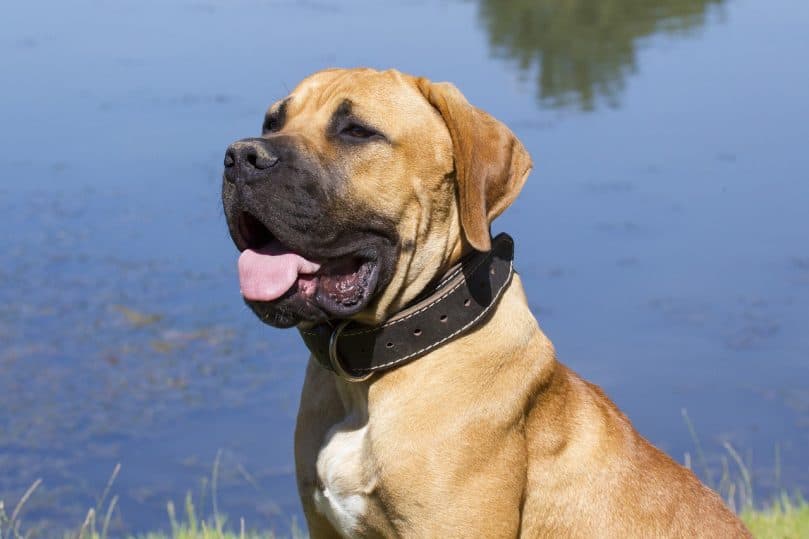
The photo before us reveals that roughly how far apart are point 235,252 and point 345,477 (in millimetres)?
6540

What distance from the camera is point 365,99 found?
3947mm

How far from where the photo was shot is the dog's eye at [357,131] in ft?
12.8

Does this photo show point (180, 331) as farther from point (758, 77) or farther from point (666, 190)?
point (758, 77)

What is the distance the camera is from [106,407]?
8.91 metres

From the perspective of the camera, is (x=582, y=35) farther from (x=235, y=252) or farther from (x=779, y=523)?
(x=779, y=523)

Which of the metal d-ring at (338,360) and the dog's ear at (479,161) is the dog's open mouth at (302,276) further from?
the dog's ear at (479,161)

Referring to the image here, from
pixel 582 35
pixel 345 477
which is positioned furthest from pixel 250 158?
pixel 582 35

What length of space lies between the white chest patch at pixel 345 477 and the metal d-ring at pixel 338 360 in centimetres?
12

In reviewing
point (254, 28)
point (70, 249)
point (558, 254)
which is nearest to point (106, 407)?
point (70, 249)

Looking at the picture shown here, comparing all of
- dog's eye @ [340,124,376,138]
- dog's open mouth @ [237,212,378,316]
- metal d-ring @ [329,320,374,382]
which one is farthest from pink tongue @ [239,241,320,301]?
dog's eye @ [340,124,376,138]

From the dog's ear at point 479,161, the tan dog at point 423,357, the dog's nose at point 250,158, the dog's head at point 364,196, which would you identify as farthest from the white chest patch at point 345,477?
the dog's nose at point 250,158

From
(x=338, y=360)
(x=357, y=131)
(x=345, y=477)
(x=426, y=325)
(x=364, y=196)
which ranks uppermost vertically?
(x=357, y=131)

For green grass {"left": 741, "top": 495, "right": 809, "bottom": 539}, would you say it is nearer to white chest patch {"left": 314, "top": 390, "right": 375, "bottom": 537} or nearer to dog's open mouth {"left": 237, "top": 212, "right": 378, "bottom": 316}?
white chest patch {"left": 314, "top": 390, "right": 375, "bottom": 537}

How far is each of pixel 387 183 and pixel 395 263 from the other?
0.75ft
